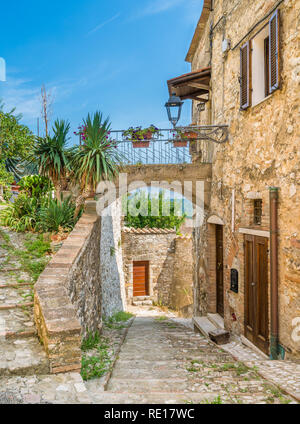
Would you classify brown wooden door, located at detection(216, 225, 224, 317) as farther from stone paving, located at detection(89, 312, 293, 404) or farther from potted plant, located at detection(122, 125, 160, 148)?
potted plant, located at detection(122, 125, 160, 148)

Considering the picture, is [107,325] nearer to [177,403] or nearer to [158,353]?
[158,353]

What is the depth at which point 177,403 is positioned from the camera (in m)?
2.88

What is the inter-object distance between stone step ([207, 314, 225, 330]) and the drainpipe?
7.80 ft

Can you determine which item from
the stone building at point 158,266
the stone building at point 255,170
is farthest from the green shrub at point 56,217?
the stone building at point 158,266

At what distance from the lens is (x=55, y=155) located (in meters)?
7.82

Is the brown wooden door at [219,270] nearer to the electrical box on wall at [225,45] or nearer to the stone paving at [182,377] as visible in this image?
the stone paving at [182,377]

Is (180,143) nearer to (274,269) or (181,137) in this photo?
(181,137)

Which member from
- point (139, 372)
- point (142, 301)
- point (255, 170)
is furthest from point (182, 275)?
point (139, 372)

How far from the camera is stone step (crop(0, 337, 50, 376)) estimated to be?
3.45 m

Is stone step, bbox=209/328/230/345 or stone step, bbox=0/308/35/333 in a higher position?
stone step, bbox=0/308/35/333

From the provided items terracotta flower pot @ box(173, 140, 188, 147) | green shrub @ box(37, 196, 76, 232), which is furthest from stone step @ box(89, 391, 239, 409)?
terracotta flower pot @ box(173, 140, 188, 147)

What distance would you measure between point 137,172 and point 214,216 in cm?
214

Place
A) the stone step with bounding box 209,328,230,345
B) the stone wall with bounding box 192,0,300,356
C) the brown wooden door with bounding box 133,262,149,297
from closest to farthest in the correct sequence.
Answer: the stone wall with bounding box 192,0,300,356, the stone step with bounding box 209,328,230,345, the brown wooden door with bounding box 133,262,149,297

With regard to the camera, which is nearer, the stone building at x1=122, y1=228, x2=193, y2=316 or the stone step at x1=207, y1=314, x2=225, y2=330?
the stone step at x1=207, y1=314, x2=225, y2=330
